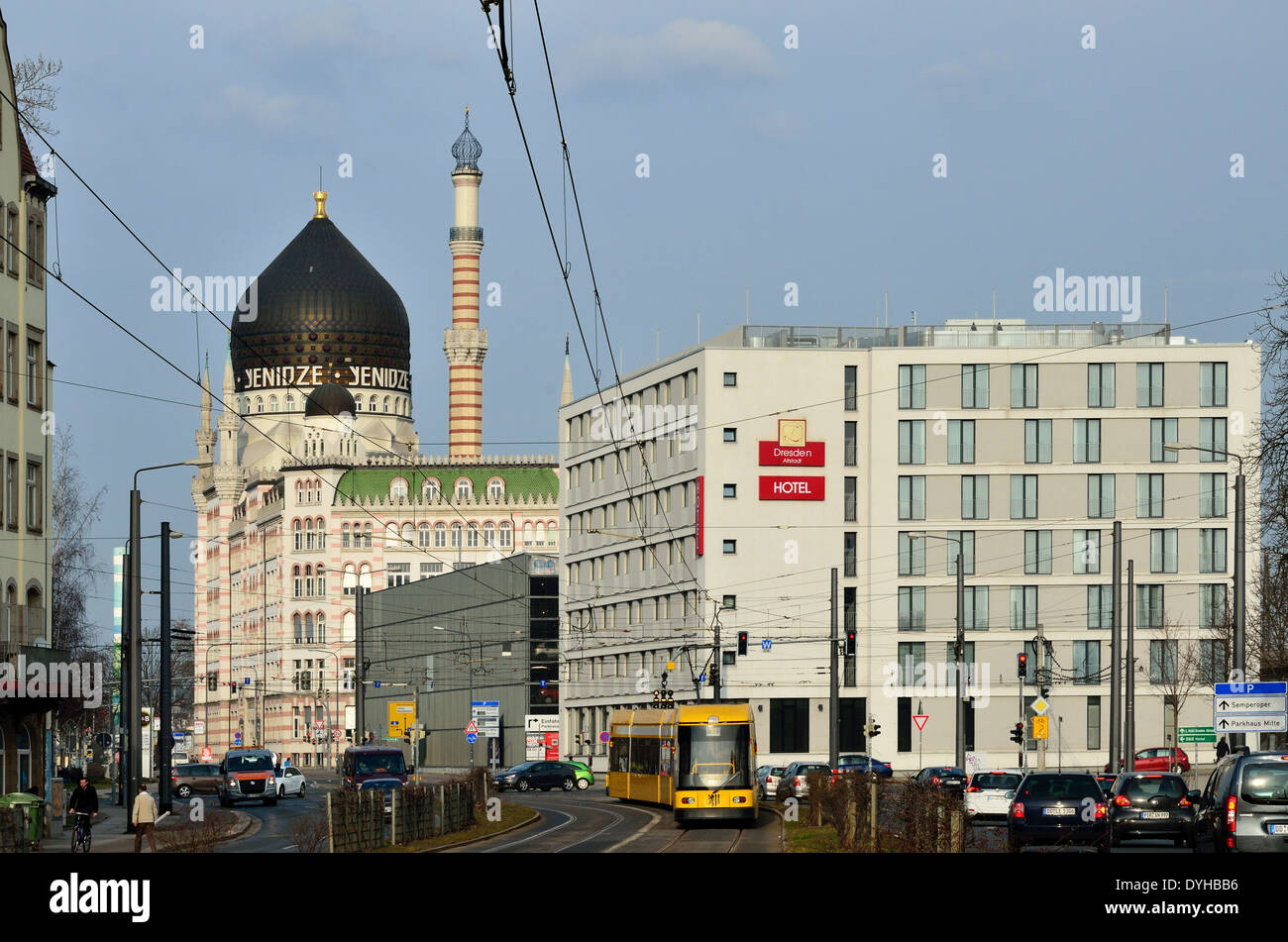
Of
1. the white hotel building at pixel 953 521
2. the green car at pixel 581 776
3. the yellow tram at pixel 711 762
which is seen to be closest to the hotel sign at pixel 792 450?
the white hotel building at pixel 953 521

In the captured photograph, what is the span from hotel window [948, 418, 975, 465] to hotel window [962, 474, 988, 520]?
0.96 metres

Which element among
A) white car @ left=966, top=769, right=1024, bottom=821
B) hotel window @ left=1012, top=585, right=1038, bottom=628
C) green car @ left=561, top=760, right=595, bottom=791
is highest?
hotel window @ left=1012, top=585, right=1038, bottom=628

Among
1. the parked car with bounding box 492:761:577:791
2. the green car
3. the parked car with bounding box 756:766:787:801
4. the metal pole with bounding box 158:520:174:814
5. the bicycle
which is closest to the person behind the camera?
the bicycle

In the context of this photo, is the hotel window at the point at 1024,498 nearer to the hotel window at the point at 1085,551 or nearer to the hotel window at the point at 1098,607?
→ the hotel window at the point at 1085,551

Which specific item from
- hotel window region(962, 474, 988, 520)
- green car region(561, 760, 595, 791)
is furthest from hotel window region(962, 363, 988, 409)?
green car region(561, 760, 595, 791)

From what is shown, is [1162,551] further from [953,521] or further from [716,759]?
[716,759]

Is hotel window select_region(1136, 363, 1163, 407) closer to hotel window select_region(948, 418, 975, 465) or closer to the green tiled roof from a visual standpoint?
hotel window select_region(948, 418, 975, 465)

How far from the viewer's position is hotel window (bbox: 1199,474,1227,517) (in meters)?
105

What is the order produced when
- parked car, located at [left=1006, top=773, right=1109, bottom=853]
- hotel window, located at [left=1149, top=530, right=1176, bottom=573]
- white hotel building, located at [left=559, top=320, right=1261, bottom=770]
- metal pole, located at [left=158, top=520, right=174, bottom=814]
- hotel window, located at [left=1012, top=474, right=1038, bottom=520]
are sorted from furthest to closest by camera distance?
hotel window, located at [left=1012, top=474, right=1038, bottom=520] → hotel window, located at [left=1149, top=530, right=1176, bottom=573] → white hotel building, located at [left=559, top=320, right=1261, bottom=770] → metal pole, located at [left=158, top=520, right=174, bottom=814] → parked car, located at [left=1006, top=773, right=1109, bottom=853]

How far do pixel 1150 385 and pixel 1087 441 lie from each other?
4.17 metres

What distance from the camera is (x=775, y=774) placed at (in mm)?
75500
